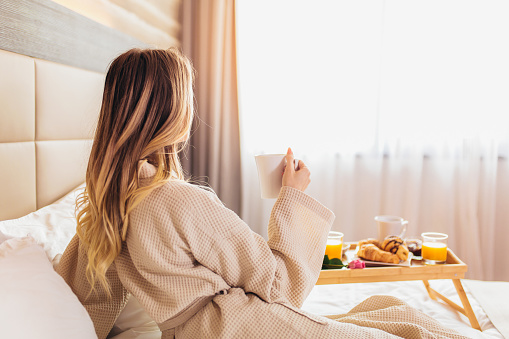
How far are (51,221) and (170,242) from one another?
1.86ft

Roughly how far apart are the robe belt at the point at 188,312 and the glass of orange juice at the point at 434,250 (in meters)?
A: 1.07

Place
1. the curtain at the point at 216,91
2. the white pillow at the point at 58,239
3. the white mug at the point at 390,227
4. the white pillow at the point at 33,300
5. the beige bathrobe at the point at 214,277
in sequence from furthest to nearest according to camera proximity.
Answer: the curtain at the point at 216,91 < the white mug at the point at 390,227 < the white pillow at the point at 58,239 < the beige bathrobe at the point at 214,277 < the white pillow at the point at 33,300

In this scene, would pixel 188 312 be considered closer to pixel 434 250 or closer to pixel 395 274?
pixel 395 274

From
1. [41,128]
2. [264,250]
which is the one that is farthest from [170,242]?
[41,128]

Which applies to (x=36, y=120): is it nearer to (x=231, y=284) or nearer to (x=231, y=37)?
(x=231, y=284)

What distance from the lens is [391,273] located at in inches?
68.4

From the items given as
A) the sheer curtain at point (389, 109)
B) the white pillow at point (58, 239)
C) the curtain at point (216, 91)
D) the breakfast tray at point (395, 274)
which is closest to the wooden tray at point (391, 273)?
the breakfast tray at point (395, 274)

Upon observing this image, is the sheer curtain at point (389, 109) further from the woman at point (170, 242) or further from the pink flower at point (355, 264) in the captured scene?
the woman at point (170, 242)

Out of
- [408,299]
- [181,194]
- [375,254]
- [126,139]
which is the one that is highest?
[126,139]

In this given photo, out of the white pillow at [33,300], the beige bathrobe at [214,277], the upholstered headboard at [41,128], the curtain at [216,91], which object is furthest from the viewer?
the curtain at [216,91]

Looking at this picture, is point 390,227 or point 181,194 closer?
point 181,194

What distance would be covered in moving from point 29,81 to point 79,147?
0.39 m

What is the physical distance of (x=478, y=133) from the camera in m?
2.76

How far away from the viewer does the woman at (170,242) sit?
1.01m
